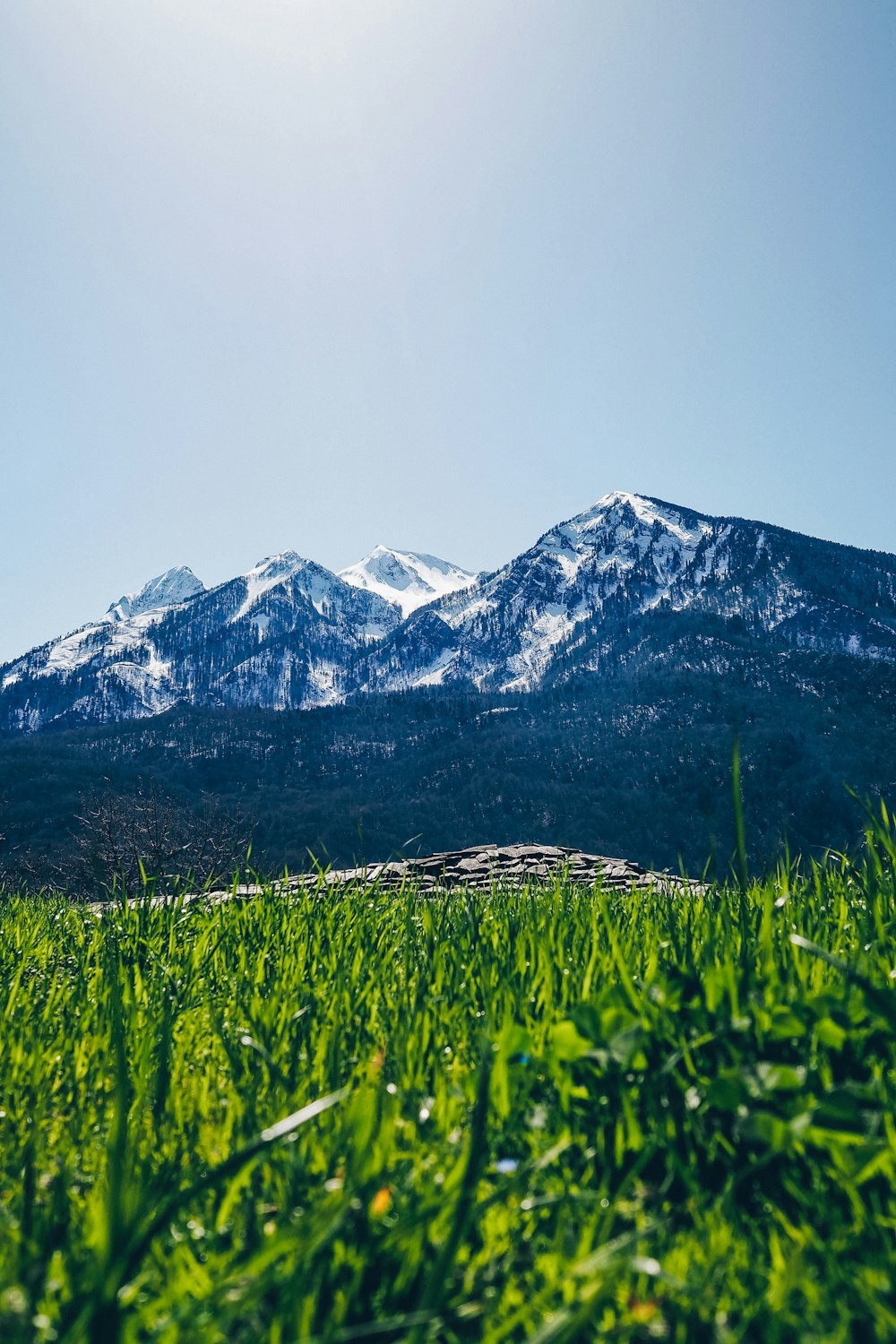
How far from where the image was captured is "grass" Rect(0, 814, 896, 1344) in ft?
3.98

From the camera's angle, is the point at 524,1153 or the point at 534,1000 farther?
the point at 534,1000

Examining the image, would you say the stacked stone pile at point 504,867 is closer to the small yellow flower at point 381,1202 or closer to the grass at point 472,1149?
the grass at point 472,1149

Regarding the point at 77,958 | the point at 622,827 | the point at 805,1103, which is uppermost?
the point at 805,1103

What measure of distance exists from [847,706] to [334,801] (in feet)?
479

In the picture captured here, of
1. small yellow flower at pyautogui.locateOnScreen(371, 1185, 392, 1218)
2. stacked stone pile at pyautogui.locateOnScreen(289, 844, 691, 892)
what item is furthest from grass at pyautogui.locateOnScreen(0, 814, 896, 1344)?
stacked stone pile at pyautogui.locateOnScreen(289, 844, 691, 892)

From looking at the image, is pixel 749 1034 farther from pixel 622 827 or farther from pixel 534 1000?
pixel 622 827

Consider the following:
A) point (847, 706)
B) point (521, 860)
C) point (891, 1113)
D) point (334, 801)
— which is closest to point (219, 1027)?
point (891, 1113)

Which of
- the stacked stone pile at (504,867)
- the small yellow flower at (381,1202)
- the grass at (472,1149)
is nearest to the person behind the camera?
the grass at (472,1149)

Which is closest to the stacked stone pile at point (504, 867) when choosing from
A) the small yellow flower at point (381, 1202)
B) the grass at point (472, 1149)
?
the grass at point (472, 1149)

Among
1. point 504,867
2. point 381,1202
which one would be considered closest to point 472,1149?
point 381,1202

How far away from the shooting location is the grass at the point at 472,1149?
3.98ft

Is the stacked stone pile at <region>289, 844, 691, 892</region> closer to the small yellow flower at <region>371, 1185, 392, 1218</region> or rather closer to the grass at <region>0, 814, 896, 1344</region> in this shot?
the grass at <region>0, 814, 896, 1344</region>

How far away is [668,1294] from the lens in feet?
4.13

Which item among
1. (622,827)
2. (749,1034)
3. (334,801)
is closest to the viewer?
(749,1034)
